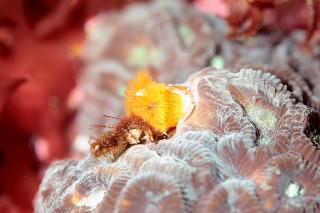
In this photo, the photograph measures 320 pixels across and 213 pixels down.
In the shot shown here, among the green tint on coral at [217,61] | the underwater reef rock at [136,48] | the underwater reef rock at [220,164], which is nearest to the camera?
the underwater reef rock at [220,164]

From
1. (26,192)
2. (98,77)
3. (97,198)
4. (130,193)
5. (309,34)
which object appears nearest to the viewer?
(130,193)

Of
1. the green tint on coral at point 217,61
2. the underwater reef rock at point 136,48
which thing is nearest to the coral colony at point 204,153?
the green tint on coral at point 217,61

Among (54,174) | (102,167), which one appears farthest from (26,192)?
(102,167)

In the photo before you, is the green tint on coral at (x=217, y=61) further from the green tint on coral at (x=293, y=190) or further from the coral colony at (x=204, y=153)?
the green tint on coral at (x=293, y=190)

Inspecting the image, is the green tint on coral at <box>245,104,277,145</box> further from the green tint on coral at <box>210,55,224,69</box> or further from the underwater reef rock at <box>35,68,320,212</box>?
the green tint on coral at <box>210,55,224,69</box>

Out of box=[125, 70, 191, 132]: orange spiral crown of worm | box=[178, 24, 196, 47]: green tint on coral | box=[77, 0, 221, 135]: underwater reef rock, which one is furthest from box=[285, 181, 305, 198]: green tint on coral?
box=[178, 24, 196, 47]: green tint on coral

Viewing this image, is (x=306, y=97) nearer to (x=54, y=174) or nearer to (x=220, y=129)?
(x=220, y=129)

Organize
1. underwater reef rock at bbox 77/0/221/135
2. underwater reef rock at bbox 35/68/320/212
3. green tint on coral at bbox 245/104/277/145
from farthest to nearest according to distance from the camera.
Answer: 1. underwater reef rock at bbox 77/0/221/135
2. green tint on coral at bbox 245/104/277/145
3. underwater reef rock at bbox 35/68/320/212

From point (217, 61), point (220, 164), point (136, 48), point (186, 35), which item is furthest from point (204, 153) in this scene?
point (136, 48)

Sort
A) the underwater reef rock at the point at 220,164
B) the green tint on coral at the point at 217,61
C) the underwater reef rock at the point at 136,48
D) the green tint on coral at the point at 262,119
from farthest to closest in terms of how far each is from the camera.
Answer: the underwater reef rock at the point at 136,48 → the green tint on coral at the point at 217,61 → the green tint on coral at the point at 262,119 → the underwater reef rock at the point at 220,164
